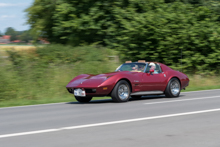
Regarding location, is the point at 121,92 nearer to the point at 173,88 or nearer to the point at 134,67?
the point at 134,67

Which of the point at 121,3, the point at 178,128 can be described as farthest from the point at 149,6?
the point at 178,128

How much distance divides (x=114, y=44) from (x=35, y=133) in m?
14.5

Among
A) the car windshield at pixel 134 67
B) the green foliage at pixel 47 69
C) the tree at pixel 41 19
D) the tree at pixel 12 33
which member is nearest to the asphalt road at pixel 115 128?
the car windshield at pixel 134 67

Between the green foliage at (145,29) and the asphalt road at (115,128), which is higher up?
the green foliage at (145,29)

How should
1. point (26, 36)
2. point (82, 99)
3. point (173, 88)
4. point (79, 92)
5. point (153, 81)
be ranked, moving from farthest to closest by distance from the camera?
point (26, 36)
point (173, 88)
point (153, 81)
point (82, 99)
point (79, 92)

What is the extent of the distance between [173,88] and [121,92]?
2.55m

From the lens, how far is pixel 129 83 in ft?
36.2

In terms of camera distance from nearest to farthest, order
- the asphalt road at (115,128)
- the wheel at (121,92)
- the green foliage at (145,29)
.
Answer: the asphalt road at (115,128) < the wheel at (121,92) < the green foliage at (145,29)

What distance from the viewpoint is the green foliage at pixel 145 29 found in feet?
65.2

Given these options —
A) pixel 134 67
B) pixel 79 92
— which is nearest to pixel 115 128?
pixel 79 92

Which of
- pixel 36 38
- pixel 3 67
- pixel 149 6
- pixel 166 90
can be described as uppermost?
pixel 149 6

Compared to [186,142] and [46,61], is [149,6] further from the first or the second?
[186,142]

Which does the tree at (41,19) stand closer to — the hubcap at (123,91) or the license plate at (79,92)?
the license plate at (79,92)

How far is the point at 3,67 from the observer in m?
14.4
